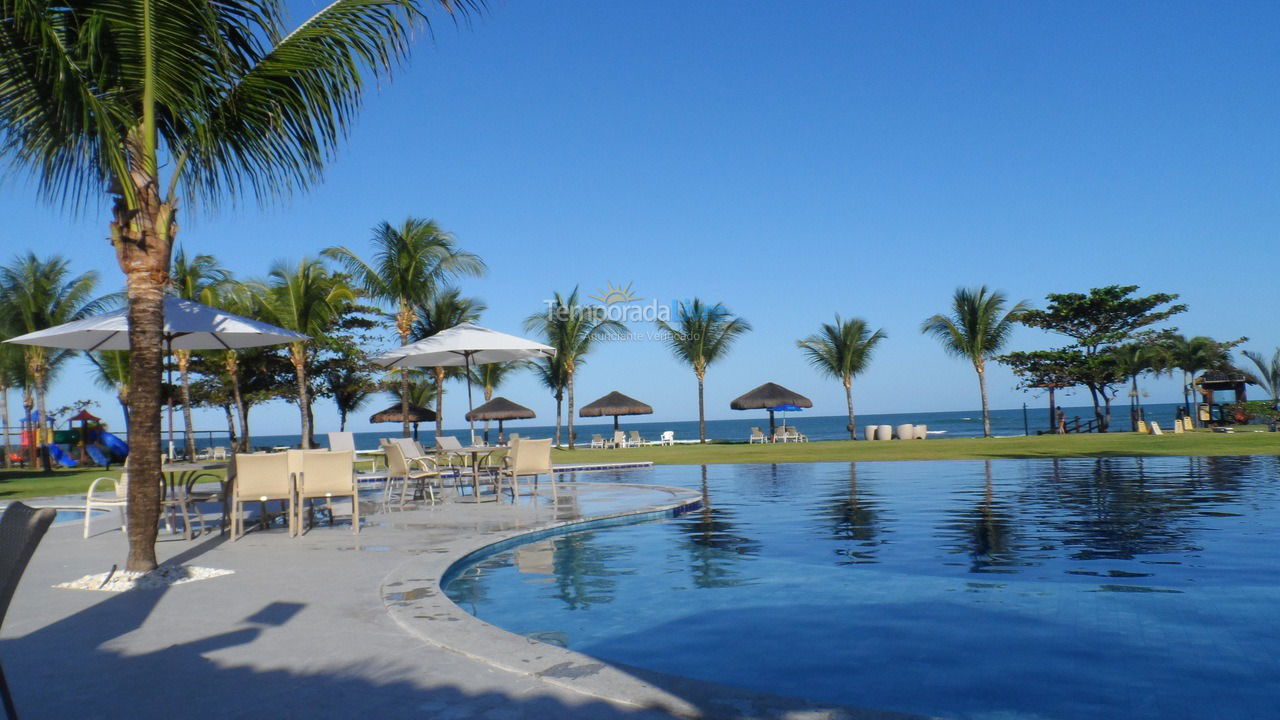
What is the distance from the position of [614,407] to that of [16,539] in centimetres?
3694

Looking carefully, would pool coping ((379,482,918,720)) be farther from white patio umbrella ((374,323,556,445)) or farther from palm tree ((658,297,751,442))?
palm tree ((658,297,751,442))

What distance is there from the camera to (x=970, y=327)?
Result: 1433 inches

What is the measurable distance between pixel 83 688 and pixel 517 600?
2.47 meters

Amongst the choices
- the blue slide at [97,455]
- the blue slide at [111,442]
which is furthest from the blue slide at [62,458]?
the blue slide at [111,442]

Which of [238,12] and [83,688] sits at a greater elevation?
[238,12]

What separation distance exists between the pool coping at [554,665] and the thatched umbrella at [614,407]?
107 ft

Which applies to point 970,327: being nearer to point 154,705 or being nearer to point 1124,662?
point 1124,662

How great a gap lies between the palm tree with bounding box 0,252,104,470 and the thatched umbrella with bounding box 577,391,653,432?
64.8 feet

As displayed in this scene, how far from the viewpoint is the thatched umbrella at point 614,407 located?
38531 mm

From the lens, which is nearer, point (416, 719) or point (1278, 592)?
point (416, 719)

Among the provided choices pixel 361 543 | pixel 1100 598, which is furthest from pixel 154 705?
pixel 1100 598

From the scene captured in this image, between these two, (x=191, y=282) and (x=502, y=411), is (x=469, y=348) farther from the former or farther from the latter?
(x=502, y=411)

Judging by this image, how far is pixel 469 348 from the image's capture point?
11.6m

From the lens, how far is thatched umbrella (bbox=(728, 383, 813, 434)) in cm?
3697
